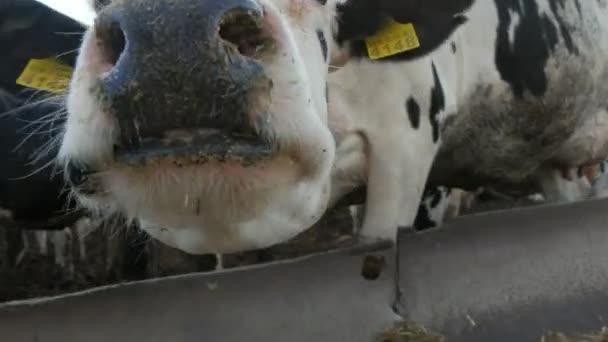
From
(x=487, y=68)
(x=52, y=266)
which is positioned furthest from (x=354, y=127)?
(x=52, y=266)

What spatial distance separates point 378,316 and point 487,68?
170cm

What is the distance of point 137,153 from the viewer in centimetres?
175

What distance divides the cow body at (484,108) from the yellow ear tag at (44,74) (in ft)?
2.54

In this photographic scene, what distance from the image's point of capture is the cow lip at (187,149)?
173cm

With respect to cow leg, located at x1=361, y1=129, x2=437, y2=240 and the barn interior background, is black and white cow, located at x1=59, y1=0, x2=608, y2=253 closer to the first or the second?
cow leg, located at x1=361, y1=129, x2=437, y2=240

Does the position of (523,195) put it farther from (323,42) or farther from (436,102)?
(323,42)

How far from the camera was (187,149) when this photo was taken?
A: 173cm

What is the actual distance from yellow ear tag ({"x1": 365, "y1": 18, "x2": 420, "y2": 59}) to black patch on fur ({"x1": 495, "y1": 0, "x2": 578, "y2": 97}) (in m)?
0.97

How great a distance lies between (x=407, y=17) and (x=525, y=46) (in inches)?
47.6

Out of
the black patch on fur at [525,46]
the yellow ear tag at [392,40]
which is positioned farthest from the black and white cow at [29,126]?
the black patch on fur at [525,46]

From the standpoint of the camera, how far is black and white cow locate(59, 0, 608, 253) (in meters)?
1.67

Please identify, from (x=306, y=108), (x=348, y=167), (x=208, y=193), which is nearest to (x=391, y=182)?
(x=348, y=167)

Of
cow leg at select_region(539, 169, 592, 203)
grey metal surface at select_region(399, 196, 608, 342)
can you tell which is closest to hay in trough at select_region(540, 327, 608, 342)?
grey metal surface at select_region(399, 196, 608, 342)

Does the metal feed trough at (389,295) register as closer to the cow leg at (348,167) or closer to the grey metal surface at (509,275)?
the grey metal surface at (509,275)
